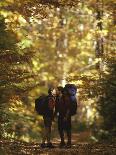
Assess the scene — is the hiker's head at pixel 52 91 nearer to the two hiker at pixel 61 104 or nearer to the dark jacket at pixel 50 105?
the two hiker at pixel 61 104

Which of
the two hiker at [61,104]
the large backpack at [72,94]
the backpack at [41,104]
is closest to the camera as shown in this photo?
the large backpack at [72,94]

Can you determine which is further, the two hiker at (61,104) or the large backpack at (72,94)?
the two hiker at (61,104)

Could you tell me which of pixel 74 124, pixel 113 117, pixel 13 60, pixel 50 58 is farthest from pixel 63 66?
pixel 13 60

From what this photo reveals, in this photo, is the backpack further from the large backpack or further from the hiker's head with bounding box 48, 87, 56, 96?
the large backpack

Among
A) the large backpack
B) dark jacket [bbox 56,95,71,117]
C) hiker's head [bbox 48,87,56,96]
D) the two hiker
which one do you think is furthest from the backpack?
the large backpack

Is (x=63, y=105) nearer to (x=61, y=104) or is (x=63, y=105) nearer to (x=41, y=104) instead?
(x=61, y=104)

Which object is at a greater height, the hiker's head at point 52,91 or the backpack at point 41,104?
the hiker's head at point 52,91

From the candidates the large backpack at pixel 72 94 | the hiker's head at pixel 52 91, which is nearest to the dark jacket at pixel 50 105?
the hiker's head at pixel 52 91

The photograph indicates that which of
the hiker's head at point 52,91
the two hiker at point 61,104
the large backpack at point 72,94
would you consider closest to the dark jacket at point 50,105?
the two hiker at point 61,104

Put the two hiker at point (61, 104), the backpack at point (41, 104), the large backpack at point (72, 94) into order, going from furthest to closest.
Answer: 1. the backpack at point (41, 104)
2. the two hiker at point (61, 104)
3. the large backpack at point (72, 94)

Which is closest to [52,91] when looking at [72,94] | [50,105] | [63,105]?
[50,105]

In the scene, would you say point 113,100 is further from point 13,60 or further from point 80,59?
point 80,59

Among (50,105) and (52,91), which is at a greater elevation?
(52,91)

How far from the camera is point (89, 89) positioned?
55.4ft
